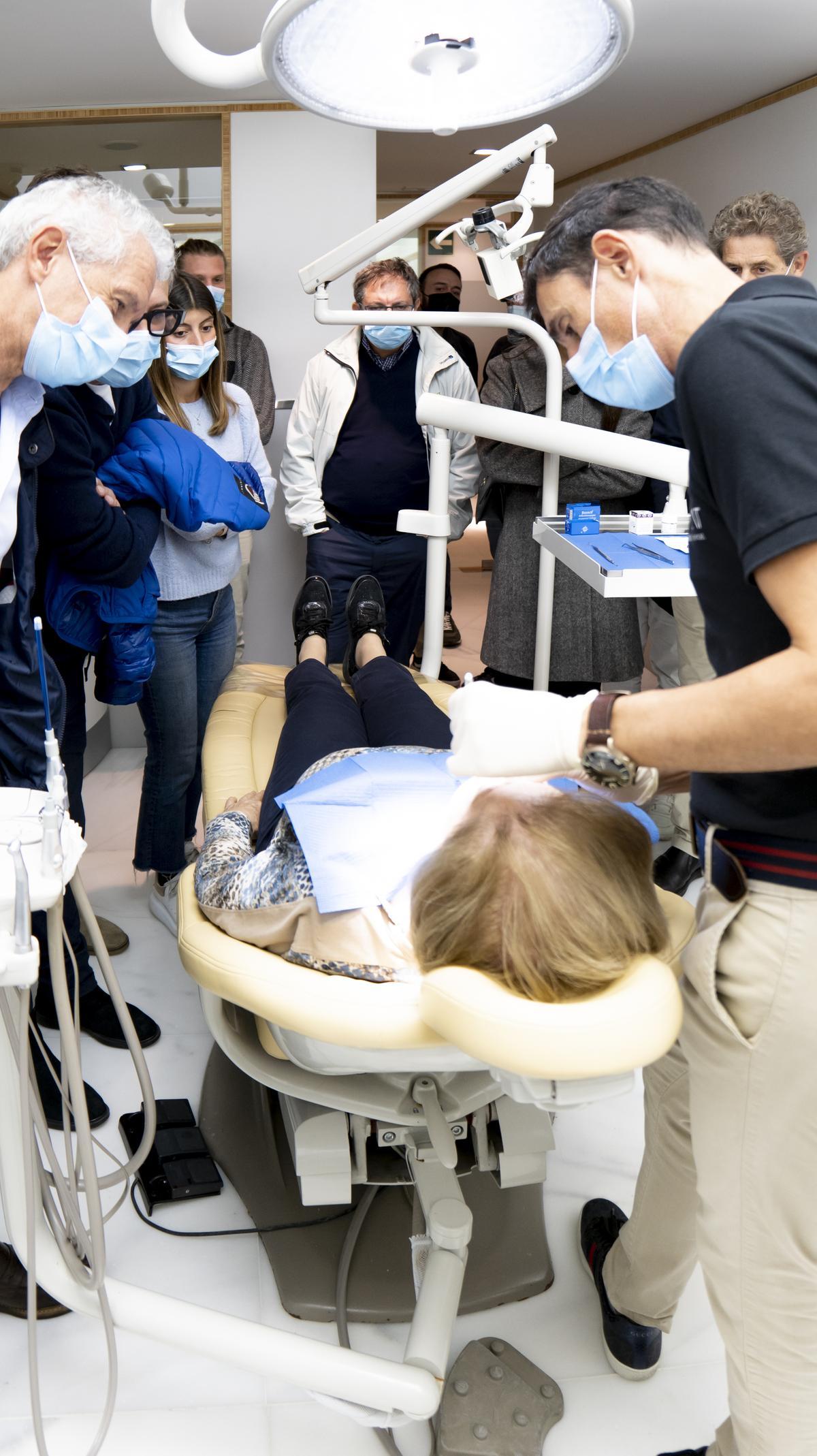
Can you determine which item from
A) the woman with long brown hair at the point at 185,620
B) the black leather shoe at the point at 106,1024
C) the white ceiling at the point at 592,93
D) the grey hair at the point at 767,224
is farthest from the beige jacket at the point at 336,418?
the black leather shoe at the point at 106,1024

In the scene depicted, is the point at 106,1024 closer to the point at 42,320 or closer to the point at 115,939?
the point at 115,939

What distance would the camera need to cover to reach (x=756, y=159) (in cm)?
502

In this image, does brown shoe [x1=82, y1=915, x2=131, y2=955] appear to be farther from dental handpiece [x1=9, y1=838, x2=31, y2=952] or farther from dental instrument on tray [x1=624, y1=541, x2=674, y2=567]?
dental handpiece [x1=9, y1=838, x2=31, y2=952]

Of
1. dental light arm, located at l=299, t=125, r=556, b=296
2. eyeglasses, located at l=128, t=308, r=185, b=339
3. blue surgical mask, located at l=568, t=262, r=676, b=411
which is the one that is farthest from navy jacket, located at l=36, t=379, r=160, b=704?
blue surgical mask, located at l=568, t=262, r=676, b=411

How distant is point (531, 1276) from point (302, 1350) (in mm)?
514

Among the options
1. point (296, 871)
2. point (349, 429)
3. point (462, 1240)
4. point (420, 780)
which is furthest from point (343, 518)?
point (462, 1240)

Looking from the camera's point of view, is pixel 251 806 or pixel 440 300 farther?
pixel 440 300

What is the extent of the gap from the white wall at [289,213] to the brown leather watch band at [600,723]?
3352 millimetres

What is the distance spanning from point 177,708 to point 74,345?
1.16m

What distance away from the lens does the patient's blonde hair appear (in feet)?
3.43

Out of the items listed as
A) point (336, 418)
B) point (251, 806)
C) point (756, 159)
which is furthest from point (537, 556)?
point (756, 159)

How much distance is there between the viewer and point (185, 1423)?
142 centimetres

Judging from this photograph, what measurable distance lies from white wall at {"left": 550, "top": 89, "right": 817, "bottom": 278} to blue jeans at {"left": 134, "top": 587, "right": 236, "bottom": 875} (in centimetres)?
305

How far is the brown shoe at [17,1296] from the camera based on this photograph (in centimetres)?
157
